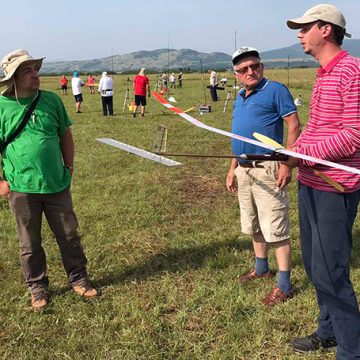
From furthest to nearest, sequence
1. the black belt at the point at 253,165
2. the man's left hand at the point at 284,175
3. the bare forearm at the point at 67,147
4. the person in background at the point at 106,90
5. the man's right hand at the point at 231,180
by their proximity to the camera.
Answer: the person in background at the point at 106,90 < the man's right hand at the point at 231,180 < the bare forearm at the point at 67,147 < the black belt at the point at 253,165 < the man's left hand at the point at 284,175

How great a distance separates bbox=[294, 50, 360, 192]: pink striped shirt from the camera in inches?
78.4

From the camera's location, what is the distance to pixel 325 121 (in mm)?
2174

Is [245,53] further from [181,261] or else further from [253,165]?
[181,261]

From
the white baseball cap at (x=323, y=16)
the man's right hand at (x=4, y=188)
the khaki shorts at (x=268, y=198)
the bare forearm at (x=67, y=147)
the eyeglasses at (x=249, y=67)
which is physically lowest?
the khaki shorts at (x=268, y=198)

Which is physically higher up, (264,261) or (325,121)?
Result: (325,121)

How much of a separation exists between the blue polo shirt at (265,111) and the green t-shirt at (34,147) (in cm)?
157

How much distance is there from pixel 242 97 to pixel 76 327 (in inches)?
92.5

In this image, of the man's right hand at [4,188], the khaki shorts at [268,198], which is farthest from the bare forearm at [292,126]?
the man's right hand at [4,188]

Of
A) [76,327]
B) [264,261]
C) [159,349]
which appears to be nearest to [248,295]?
[264,261]

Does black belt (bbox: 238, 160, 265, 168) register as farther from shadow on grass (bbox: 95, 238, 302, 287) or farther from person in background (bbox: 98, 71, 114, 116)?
A: person in background (bbox: 98, 71, 114, 116)

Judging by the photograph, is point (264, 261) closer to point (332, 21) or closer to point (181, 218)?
point (181, 218)

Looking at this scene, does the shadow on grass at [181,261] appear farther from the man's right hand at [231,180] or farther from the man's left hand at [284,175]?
the man's left hand at [284,175]

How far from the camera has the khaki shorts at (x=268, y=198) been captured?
3.33 metres

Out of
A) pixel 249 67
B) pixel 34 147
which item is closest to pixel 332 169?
pixel 249 67
